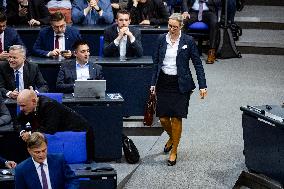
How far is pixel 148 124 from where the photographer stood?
791 cm

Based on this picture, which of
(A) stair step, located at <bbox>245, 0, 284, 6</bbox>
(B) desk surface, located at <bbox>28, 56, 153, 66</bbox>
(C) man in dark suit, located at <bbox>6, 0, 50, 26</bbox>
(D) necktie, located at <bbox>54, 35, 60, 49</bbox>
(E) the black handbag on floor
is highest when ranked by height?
(C) man in dark suit, located at <bbox>6, 0, 50, 26</bbox>

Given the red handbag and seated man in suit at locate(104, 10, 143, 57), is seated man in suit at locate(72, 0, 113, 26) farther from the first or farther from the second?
the red handbag

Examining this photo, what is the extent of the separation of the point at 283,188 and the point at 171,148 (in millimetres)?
1750

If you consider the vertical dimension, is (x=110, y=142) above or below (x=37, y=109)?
below

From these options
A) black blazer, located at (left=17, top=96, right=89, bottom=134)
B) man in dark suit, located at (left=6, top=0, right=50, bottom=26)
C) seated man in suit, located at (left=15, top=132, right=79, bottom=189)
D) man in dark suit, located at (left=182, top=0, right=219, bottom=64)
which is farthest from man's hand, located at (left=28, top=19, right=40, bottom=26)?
seated man in suit, located at (left=15, top=132, right=79, bottom=189)

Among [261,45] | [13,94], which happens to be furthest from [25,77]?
[261,45]

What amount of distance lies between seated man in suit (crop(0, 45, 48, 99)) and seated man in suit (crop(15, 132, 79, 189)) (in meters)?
2.44

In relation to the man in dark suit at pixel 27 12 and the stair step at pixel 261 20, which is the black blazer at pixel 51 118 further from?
the stair step at pixel 261 20

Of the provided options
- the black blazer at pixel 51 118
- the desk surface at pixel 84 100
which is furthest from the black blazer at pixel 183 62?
the black blazer at pixel 51 118

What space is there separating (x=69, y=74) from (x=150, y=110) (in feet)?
3.22

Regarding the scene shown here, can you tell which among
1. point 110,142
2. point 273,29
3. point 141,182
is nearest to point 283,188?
point 141,182

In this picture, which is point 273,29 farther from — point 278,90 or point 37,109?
point 37,109

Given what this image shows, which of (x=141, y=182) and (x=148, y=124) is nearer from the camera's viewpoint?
(x=141, y=182)

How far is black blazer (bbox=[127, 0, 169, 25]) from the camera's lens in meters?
10.1
